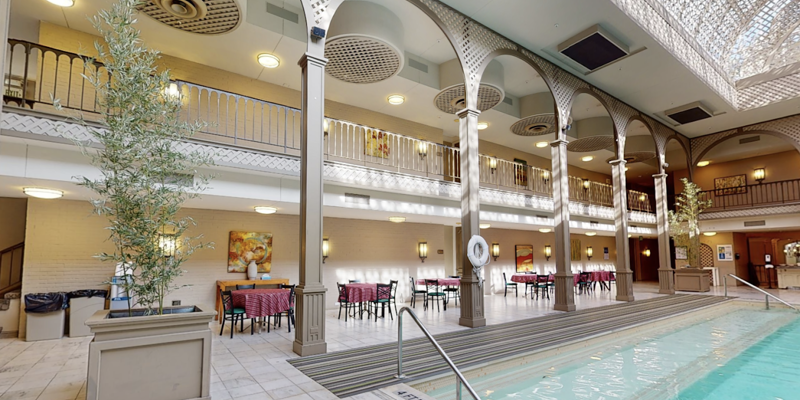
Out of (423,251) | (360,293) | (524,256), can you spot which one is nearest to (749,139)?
(524,256)

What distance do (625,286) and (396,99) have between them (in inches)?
304

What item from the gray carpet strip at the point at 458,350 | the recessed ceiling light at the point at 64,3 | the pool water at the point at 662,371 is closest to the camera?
the gray carpet strip at the point at 458,350

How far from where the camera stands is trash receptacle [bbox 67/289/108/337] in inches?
259

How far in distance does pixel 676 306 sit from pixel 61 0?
13853 mm

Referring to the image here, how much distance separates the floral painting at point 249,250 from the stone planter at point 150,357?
5.21m

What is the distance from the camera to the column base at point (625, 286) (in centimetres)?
1040

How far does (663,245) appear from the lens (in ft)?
42.5

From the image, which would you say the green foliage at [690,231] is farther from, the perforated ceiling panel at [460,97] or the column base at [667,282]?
the perforated ceiling panel at [460,97]

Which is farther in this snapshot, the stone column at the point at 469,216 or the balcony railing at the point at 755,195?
the balcony railing at the point at 755,195

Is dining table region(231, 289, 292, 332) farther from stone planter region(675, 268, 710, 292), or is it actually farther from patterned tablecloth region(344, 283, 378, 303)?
stone planter region(675, 268, 710, 292)

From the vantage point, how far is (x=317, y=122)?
5383mm

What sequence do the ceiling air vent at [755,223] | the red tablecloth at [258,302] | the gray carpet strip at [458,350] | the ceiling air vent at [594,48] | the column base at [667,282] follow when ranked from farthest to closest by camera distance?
the ceiling air vent at [755,223], the column base at [667,282], the ceiling air vent at [594,48], the red tablecloth at [258,302], the gray carpet strip at [458,350]

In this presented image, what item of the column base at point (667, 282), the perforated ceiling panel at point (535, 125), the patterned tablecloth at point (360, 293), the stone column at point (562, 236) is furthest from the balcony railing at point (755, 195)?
the patterned tablecloth at point (360, 293)

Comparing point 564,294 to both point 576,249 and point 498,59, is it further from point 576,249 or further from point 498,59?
point 576,249
